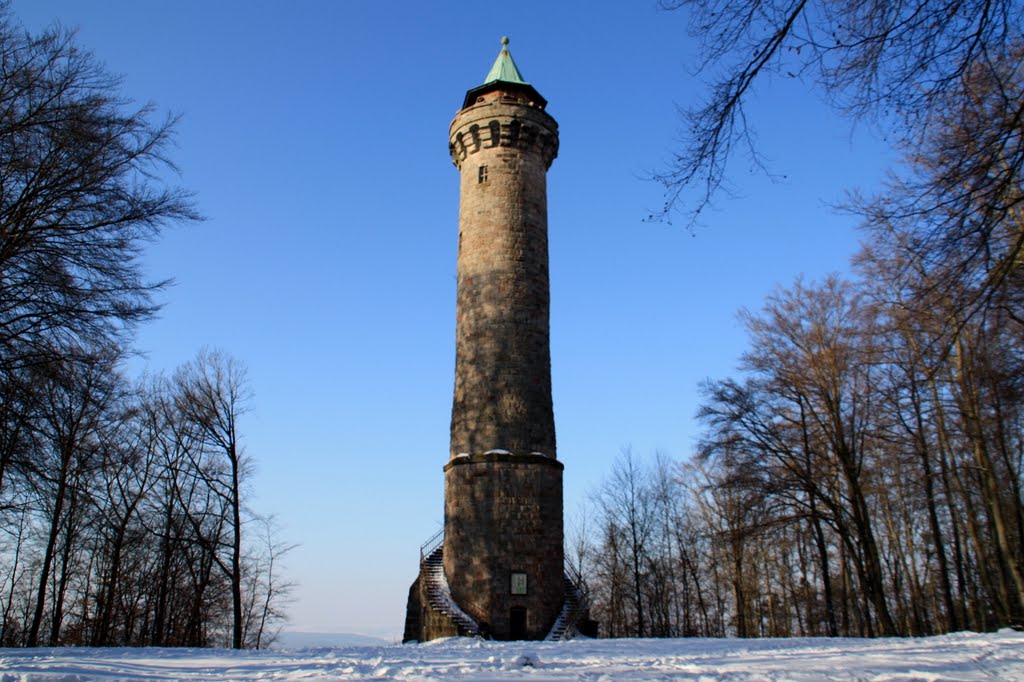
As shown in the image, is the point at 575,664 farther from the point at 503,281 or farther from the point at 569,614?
the point at 503,281

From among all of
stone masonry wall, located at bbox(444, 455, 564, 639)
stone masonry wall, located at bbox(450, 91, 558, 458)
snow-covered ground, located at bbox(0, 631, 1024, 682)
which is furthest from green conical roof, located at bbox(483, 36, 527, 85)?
snow-covered ground, located at bbox(0, 631, 1024, 682)

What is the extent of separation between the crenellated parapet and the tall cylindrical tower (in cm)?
3

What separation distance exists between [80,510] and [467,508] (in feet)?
35.2

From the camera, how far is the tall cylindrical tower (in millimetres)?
18359

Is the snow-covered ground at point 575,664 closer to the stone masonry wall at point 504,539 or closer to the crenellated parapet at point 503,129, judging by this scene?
the stone masonry wall at point 504,539

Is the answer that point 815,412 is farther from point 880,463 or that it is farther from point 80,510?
point 80,510

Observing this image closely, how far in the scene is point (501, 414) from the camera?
63.4 ft

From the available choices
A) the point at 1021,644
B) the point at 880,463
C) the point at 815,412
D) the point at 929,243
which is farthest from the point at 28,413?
the point at 880,463

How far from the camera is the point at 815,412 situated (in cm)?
2012

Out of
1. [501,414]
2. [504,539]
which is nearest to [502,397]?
[501,414]

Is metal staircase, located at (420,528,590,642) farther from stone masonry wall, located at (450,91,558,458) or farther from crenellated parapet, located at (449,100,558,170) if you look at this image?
crenellated parapet, located at (449,100,558,170)

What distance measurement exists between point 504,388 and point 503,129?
763 centimetres

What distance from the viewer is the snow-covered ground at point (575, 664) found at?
6953 mm

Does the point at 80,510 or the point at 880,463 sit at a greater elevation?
the point at 880,463
